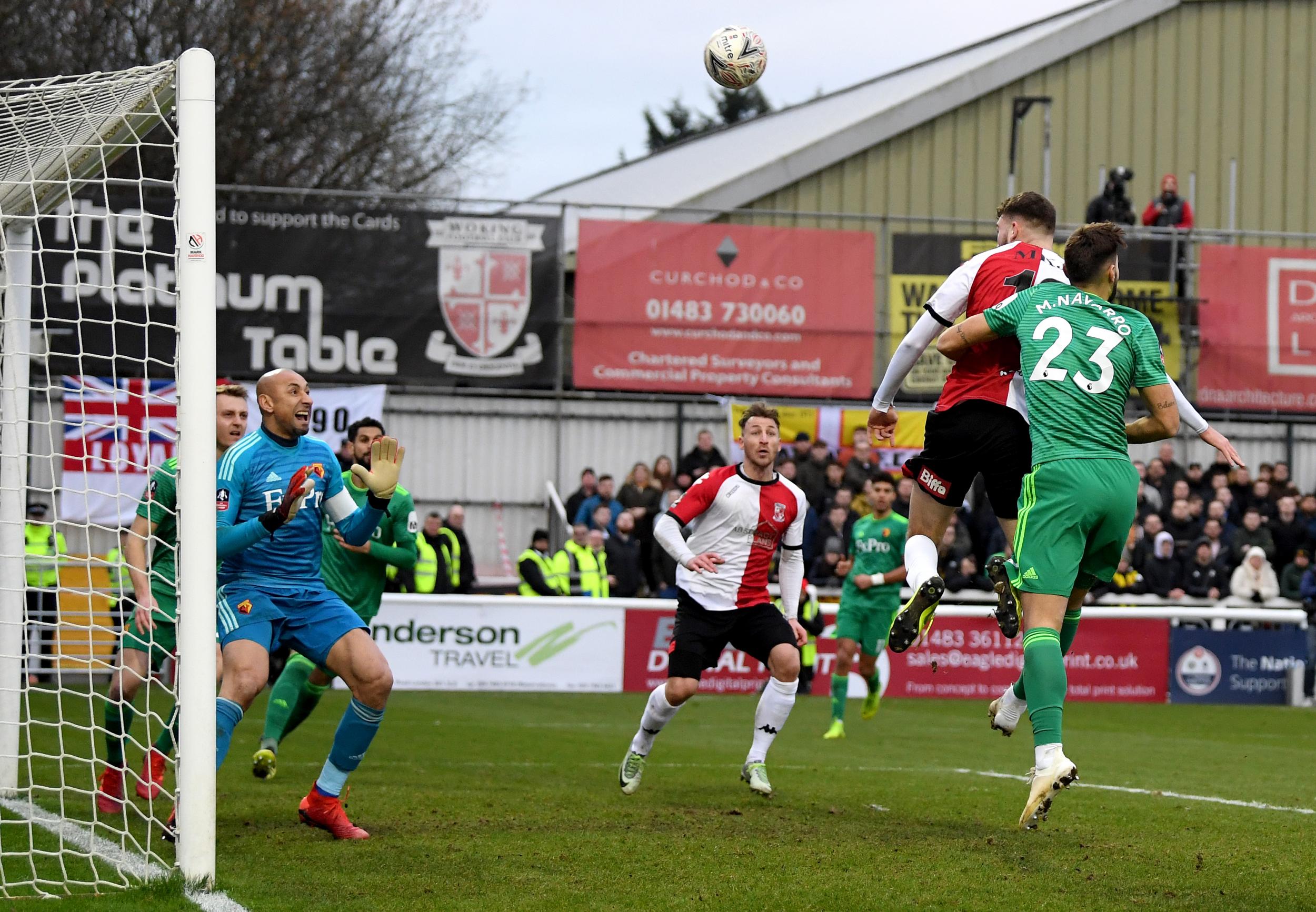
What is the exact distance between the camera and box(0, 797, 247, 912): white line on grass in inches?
229

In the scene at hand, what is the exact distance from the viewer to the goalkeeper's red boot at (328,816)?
24.6 ft

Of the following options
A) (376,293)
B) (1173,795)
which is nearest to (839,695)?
(1173,795)

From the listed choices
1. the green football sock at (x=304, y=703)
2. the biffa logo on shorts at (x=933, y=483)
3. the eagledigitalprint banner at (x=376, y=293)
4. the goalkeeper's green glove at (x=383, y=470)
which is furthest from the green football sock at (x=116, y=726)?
the eagledigitalprint banner at (x=376, y=293)

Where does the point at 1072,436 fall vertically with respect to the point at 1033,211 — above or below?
below

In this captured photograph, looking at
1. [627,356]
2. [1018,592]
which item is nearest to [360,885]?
[1018,592]

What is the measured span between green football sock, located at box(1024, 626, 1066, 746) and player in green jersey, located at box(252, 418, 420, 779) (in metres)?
4.97

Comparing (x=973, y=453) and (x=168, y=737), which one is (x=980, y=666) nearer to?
(x=973, y=453)

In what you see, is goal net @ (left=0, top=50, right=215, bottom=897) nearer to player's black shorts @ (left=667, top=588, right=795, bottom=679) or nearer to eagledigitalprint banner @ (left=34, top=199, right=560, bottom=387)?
player's black shorts @ (left=667, top=588, right=795, bottom=679)

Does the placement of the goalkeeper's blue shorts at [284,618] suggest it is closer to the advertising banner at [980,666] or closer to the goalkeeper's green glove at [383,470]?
the goalkeeper's green glove at [383,470]

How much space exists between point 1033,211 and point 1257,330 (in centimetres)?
1695

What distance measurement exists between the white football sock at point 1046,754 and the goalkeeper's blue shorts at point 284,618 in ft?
10.9

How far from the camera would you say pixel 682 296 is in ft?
71.4

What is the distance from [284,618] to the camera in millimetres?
7633

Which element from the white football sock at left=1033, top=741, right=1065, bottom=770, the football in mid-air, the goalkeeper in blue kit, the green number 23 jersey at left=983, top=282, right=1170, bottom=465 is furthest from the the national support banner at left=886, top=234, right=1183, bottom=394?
the white football sock at left=1033, top=741, right=1065, bottom=770
